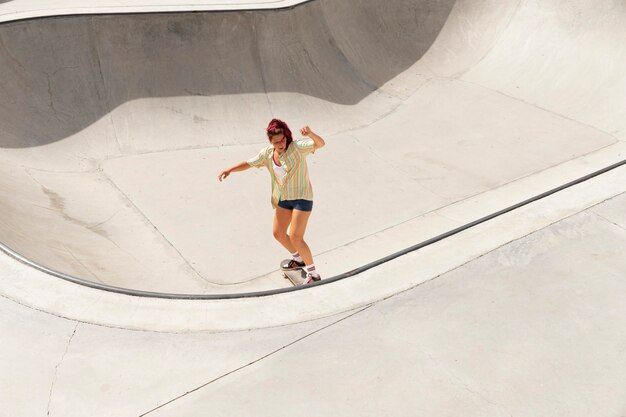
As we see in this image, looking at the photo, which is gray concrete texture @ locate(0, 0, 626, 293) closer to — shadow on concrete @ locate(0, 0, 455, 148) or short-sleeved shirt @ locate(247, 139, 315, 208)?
shadow on concrete @ locate(0, 0, 455, 148)

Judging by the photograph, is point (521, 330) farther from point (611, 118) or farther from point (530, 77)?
point (530, 77)

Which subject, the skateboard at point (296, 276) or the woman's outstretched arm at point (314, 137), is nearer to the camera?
the woman's outstretched arm at point (314, 137)

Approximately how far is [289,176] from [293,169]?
76 millimetres

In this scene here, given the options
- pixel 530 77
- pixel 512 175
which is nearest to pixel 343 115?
pixel 512 175

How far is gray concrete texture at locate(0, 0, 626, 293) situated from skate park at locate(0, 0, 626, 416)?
43 millimetres

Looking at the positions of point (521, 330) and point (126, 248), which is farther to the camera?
point (126, 248)

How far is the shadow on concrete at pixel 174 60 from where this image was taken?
892 cm

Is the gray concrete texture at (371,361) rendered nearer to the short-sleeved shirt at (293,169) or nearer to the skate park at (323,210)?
the skate park at (323,210)

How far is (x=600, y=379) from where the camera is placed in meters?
3.58

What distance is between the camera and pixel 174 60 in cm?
985

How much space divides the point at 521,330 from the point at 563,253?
1.15m

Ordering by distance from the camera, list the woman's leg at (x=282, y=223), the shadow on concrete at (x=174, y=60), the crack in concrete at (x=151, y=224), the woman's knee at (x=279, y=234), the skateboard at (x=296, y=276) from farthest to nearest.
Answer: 1. the shadow on concrete at (x=174, y=60)
2. the crack in concrete at (x=151, y=224)
3. the skateboard at (x=296, y=276)
4. the woman's knee at (x=279, y=234)
5. the woman's leg at (x=282, y=223)

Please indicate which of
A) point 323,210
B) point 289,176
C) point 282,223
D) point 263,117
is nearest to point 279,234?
point 282,223

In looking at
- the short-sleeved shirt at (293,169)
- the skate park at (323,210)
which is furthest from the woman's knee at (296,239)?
the skate park at (323,210)
